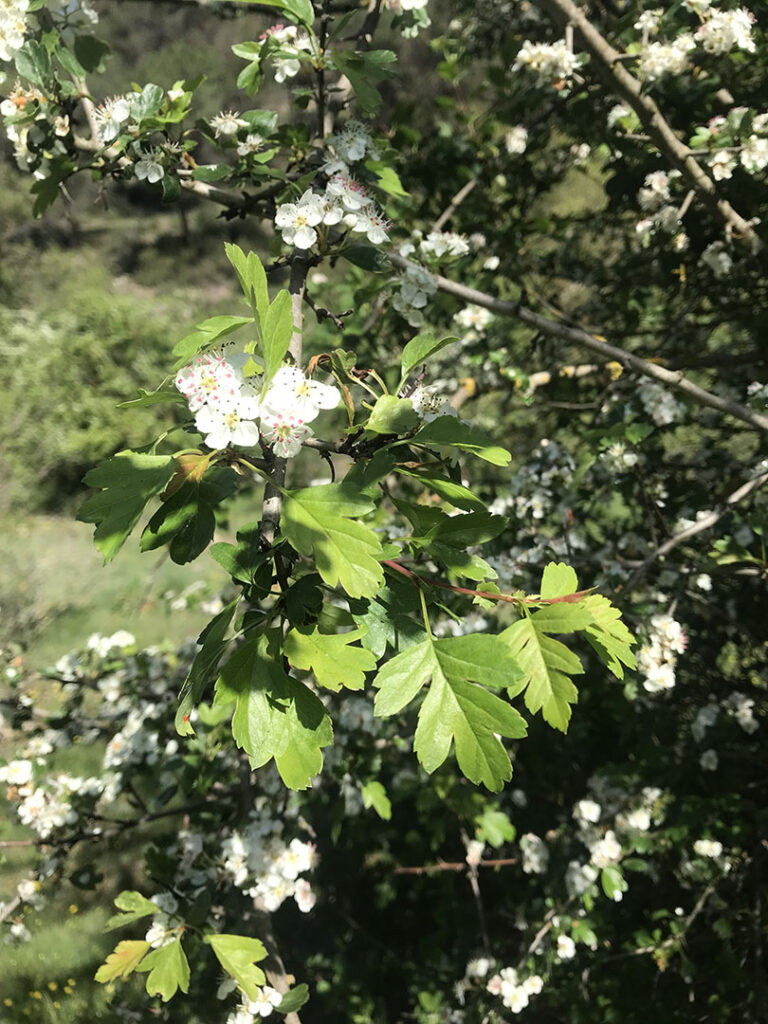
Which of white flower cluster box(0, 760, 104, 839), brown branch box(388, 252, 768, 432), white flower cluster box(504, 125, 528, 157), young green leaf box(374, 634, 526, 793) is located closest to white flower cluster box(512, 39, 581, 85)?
white flower cluster box(504, 125, 528, 157)

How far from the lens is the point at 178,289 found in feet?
44.4

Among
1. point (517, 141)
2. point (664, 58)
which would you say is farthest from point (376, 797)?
point (517, 141)

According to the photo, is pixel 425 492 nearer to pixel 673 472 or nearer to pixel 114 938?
pixel 673 472

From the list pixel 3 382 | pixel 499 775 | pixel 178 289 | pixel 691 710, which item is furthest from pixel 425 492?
pixel 178 289

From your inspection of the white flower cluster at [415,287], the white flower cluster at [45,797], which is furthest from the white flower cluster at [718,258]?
the white flower cluster at [45,797]

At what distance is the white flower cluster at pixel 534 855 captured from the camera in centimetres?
237

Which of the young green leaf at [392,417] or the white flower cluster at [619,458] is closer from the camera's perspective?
the young green leaf at [392,417]

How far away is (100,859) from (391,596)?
379 cm

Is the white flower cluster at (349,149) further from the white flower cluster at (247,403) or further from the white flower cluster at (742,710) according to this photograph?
the white flower cluster at (742,710)

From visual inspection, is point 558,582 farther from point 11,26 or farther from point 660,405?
point 11,26

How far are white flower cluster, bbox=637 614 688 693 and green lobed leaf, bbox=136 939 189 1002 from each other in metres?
1.25

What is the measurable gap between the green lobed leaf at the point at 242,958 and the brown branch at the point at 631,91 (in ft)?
7.08

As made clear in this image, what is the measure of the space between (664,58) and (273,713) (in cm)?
195

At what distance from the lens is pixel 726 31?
1684mm
